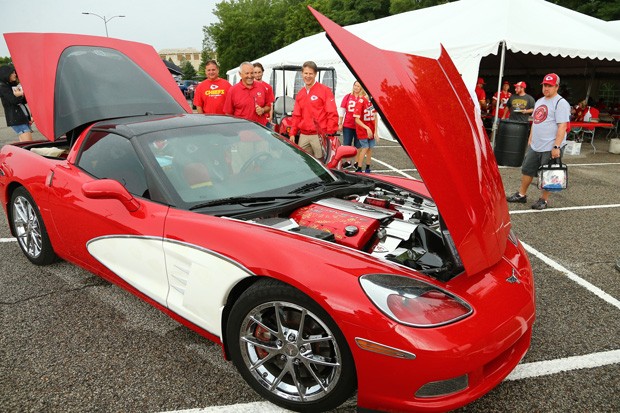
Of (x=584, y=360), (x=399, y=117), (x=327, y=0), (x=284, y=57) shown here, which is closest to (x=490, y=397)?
(x=584, y=360)

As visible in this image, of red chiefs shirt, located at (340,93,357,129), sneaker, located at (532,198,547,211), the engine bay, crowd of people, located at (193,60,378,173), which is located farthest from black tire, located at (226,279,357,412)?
red chiefs shirt, located at (340,93,357,129)

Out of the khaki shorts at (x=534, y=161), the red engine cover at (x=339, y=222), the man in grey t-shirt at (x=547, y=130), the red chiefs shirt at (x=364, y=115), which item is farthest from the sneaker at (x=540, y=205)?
the red engine cover at (x=339, y=222)

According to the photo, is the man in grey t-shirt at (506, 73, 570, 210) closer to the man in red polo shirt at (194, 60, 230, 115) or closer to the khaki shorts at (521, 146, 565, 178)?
the khaki shorts at (521, 146, 565, 178)

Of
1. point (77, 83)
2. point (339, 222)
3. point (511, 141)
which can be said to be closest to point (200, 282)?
point (339, 222)

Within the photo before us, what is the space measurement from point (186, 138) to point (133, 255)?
2.68 feet

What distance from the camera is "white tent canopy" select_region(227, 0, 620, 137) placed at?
Result: 9461 millimetres

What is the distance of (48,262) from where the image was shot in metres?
3.57

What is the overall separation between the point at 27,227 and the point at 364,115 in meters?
5.15

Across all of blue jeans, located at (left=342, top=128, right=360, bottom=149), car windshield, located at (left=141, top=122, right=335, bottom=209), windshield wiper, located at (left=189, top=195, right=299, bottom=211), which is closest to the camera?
windshield wiper, located at (left=189, top=195, right=299, bottom=211)

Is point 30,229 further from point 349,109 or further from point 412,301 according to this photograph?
point 349,109

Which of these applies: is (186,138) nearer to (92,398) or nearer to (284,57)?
(92,398)

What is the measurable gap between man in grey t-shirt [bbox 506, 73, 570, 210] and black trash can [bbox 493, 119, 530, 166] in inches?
114

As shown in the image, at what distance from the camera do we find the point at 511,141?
340 inches

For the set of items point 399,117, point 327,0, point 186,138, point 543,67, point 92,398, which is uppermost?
point 327,0
